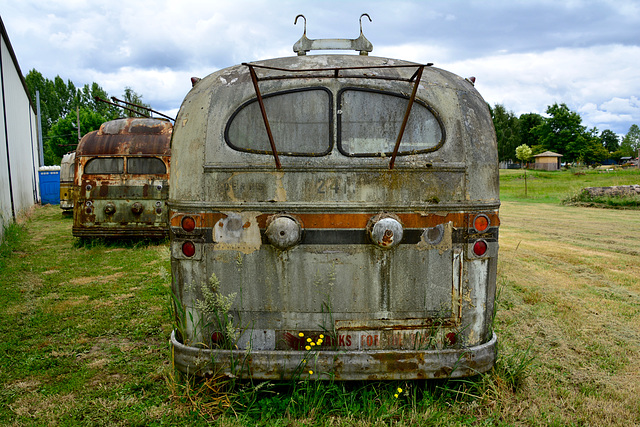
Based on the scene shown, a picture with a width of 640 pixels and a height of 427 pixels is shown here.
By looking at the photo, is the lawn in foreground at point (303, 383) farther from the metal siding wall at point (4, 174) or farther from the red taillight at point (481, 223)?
the metal siding wall at point (4, 174)

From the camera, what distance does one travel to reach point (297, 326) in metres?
3.16

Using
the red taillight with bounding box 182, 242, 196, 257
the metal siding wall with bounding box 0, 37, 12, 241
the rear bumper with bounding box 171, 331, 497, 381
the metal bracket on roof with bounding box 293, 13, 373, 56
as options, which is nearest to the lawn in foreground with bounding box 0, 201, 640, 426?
the rear bumper with bounding box 171, 331, 497, 381

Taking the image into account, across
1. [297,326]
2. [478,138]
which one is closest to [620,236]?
[478,138]

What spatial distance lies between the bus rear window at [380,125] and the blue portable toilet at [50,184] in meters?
25.7

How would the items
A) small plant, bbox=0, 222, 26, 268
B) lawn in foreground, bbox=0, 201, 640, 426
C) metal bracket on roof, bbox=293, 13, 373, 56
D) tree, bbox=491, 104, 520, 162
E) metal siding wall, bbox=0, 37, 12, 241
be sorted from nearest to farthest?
lawn in foreground, bbox=0, 201, 640, 426
metal bracket on roof, bbox=293, 13, 373, 56
small plant, bbox=0, 222, 26, 268
metal siding wall, bbox=0, 37, 12, 241
tree, bbox=491, 104, 520, 162

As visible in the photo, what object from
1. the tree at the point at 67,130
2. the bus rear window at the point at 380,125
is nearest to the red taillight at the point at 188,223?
the bus rear window at the point at 380,125

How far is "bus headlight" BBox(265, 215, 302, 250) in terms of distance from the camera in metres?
3.01

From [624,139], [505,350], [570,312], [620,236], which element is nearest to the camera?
[505,350]

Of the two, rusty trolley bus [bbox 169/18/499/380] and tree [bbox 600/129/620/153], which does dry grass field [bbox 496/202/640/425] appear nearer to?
rusty trolley bus [bbox 169/18/499/380]

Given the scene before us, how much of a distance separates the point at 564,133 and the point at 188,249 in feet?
213

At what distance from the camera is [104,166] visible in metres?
9.45

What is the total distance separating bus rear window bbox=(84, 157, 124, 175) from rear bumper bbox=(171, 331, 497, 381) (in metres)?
7.29

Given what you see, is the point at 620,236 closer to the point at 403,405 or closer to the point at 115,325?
the point at 403,405

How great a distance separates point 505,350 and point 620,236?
8966mm
